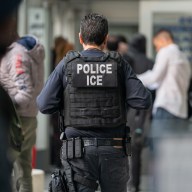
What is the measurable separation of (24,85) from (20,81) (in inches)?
1.8

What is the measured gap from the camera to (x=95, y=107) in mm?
4336

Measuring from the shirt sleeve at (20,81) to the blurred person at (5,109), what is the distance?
3.68 meters

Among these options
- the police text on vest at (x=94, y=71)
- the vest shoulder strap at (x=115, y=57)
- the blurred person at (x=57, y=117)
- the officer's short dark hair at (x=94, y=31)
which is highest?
the officer's short dark hair at (x=94, y=31)

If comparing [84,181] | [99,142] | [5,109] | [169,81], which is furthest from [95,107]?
[169,81]

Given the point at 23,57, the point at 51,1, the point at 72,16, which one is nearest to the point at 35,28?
the point at 51,1

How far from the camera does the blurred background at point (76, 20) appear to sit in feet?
31.2

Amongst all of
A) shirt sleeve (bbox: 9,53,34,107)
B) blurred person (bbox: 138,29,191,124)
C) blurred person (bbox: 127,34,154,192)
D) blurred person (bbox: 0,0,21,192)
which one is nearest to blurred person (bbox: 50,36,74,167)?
blurred person (bbox: 127,34,154,192)

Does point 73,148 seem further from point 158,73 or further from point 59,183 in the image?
point 158,73

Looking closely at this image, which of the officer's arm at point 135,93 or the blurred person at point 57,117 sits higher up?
the officer's arm at point 135,93

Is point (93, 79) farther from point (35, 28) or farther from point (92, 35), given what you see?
point (35, 28)

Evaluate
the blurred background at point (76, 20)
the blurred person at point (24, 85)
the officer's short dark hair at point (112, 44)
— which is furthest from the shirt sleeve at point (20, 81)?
the blurred background at point (76, 20)

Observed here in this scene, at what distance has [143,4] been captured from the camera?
35.9 feet

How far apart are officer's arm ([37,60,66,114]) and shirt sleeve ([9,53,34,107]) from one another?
1.39 m

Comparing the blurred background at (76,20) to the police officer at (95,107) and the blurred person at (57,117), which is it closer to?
the blurred person at (57,117)
